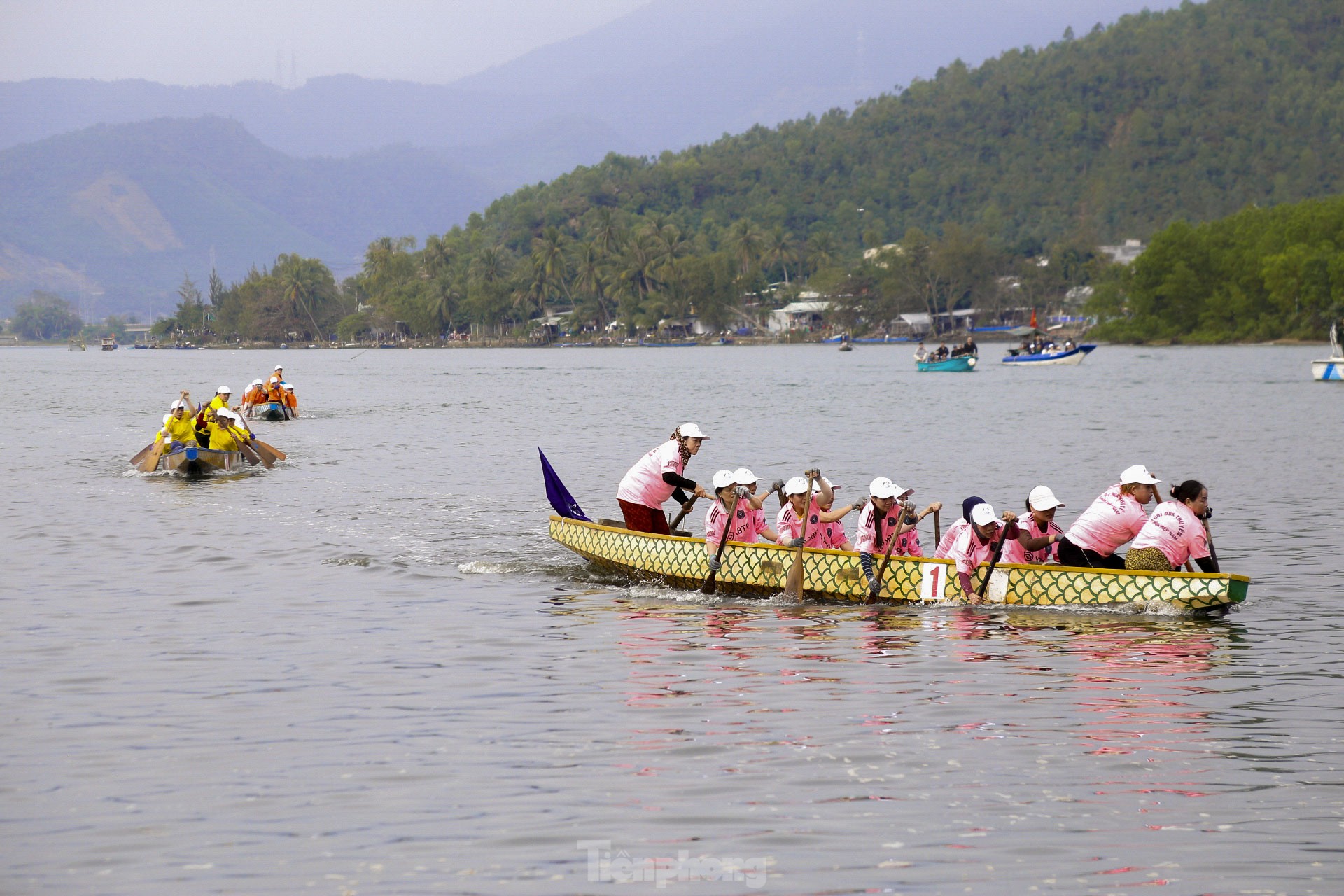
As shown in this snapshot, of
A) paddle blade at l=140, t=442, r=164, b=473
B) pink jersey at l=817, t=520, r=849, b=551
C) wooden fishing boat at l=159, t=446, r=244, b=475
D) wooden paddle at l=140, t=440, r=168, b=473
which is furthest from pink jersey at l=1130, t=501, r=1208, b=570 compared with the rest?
paddle blade at l=140, t=442, r=164, b=473

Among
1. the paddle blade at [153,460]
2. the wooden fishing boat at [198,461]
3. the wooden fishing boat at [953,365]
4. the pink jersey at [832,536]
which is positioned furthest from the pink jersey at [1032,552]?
the wooden fishing boat at [953,365]

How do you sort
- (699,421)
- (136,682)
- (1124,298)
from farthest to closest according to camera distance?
(1124,298) < (699,421) < (136,682)

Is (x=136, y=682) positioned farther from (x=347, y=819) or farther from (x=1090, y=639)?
(x=1090, y=639)

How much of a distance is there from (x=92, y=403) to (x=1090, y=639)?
238 ft

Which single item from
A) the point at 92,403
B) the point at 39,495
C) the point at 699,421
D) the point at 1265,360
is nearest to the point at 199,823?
the point at 39,495

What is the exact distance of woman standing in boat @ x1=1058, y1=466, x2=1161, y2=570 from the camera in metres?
17.5

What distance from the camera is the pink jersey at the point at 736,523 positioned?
1916 centimetres

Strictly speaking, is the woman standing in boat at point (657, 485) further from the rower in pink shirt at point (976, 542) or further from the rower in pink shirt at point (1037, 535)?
the rower in pink shirt at point (1037, 535)

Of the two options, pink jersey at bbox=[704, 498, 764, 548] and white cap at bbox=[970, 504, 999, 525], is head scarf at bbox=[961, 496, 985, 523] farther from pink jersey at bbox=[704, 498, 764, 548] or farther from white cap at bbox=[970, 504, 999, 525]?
pink jersey at bbox=[704, 498, 764, 548]

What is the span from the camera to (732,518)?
18922 millimetres

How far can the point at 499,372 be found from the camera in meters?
127

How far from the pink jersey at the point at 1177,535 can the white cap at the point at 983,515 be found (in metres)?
1.83

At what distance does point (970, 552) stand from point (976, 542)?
0.15 meters

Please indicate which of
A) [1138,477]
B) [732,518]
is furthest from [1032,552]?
[732,518]
